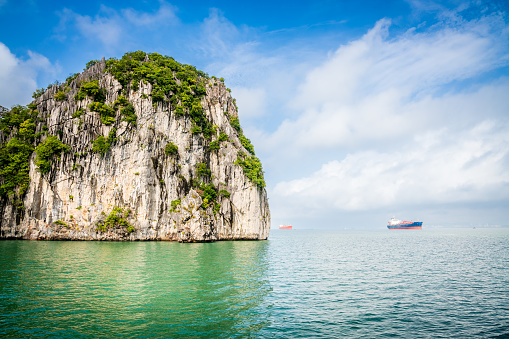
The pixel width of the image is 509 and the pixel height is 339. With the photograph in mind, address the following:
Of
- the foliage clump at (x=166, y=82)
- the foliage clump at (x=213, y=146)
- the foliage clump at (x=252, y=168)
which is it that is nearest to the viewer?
the foliage clump at (x=166, y=82)

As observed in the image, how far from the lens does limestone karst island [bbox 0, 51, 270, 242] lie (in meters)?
56.1

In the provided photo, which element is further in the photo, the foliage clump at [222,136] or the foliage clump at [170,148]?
the foliage clump at [222,136]

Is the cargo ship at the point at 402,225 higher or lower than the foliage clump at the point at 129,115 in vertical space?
lower

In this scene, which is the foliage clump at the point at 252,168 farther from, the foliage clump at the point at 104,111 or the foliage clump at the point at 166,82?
the foliage clump at the point at 104,111

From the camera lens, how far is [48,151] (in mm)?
57281

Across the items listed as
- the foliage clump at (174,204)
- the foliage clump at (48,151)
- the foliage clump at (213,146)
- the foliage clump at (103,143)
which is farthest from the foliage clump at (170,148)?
the foliage clump at (48,151)

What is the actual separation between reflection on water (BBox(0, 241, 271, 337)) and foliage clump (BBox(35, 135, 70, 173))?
3648 cm

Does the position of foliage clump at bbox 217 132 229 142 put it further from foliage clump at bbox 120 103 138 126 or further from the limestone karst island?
foliage clump at bbox 120 103 138 126

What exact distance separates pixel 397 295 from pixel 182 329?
46.1ft

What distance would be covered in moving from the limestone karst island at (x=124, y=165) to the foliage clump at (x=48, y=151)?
0.20 meters

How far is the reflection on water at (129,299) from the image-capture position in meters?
11.8

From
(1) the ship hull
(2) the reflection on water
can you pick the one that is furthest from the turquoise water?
(1) the ship hull

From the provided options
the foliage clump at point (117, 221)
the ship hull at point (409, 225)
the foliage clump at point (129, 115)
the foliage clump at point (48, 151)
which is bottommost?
the ship hull at point (409, 225)

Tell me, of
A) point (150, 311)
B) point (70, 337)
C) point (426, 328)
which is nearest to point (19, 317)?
point (70, 337)
